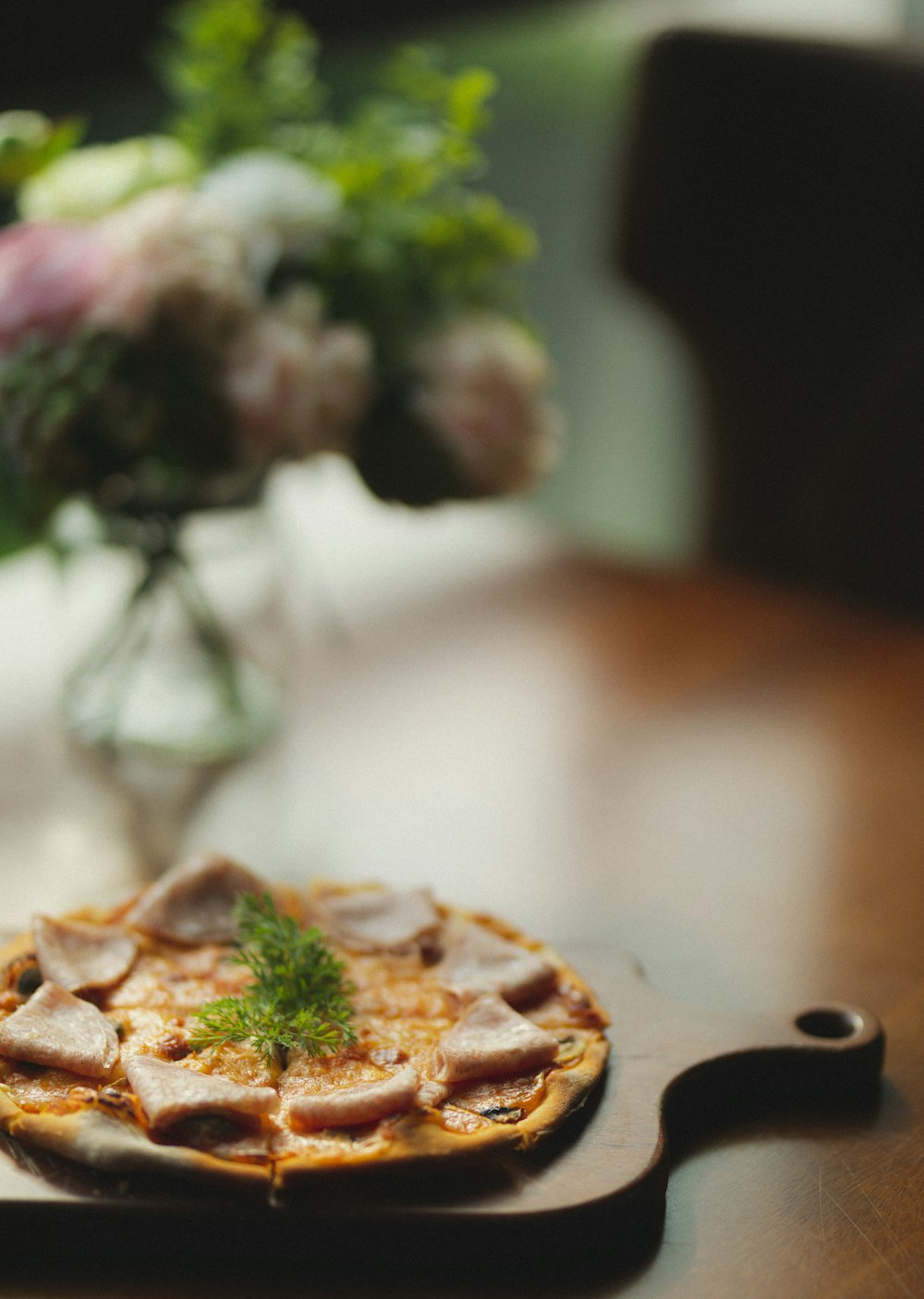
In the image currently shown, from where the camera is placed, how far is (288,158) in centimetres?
141

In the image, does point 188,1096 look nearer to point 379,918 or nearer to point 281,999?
point 281,999

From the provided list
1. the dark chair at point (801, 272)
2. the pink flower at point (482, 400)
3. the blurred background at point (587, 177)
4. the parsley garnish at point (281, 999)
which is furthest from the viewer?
the blurred background at point (587, 177)

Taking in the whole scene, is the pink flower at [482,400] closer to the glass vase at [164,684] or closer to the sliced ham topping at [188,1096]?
the glass vase at [164,684]

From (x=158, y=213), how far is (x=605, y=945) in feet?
2.20

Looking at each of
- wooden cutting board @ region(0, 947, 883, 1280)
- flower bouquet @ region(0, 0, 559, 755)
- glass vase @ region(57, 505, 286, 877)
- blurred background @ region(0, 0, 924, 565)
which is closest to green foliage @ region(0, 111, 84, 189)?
flower bouquet @ region(0, 0, 559, 755)

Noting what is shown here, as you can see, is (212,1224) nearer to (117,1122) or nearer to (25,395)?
(117,1122)

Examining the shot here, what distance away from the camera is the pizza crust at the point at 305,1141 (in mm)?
795

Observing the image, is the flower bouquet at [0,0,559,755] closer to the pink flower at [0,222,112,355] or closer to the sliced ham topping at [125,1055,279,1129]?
the pink flower at [0,222,112,355]

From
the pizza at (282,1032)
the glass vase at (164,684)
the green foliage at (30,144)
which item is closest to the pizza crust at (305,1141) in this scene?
the pizza at (282,1032)

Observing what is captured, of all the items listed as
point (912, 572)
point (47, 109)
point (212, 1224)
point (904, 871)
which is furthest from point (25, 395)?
point (912, 572)

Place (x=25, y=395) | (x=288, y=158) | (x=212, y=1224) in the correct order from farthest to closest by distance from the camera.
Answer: (x=288, y=158)
(x=25, y=395)
(x=212, y=1224)

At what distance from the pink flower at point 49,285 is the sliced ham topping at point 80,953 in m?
0.49

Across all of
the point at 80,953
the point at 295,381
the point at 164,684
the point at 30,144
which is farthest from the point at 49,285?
the point at 80,953

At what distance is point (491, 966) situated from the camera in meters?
0.99
